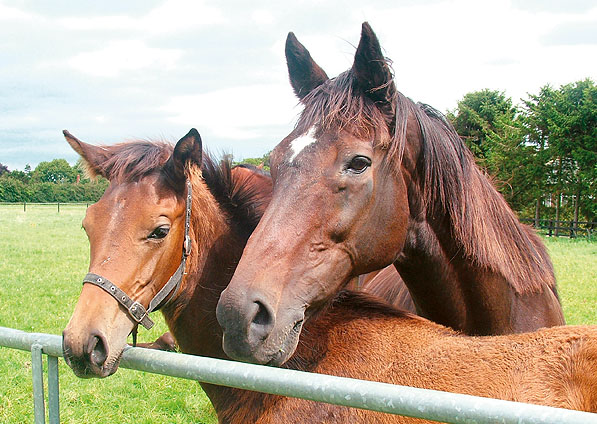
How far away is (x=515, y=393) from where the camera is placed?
6.23 feet

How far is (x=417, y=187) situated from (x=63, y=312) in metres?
7.79

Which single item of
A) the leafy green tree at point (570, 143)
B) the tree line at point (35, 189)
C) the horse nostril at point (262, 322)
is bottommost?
the tree line at point (35, 189)

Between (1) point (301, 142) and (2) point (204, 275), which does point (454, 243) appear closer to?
(1) point (301, 142)

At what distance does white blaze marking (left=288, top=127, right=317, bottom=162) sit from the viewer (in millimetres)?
2455

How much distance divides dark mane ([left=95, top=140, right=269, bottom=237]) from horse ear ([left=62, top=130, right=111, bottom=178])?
1.6 inches

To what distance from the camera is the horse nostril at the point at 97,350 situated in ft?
7.47

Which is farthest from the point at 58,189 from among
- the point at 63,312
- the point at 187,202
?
the point at 187,202

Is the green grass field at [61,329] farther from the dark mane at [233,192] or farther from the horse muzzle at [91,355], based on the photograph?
the horse muzzle at [91,355]

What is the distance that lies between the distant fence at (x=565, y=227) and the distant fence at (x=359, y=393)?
97.9 ft

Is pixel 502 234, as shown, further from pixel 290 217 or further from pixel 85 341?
pixel 85 341

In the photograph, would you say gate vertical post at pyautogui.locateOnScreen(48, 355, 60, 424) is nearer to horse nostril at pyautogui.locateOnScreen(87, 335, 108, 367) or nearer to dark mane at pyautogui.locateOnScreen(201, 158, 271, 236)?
horse nostril at pyautogui.locateOnScreen(87, 335, 108, 367)

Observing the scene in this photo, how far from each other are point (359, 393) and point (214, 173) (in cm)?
224

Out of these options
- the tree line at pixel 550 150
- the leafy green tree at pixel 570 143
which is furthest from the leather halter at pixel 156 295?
the leafy green tree at pixel 570 143

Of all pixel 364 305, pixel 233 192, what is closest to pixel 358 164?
pixel 364 305
